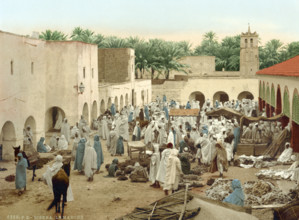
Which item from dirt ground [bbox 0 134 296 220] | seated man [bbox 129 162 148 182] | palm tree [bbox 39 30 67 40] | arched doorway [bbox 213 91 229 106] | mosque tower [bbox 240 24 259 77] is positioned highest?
palm tree [bbox 39 30 67 40]

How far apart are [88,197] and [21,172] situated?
2055mm

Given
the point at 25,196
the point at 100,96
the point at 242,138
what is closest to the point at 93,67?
the point at 100,96

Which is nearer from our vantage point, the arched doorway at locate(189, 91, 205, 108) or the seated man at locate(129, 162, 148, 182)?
the seated man at locate(129, 162, 148, 182)

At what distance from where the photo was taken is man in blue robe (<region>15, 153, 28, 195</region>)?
1261cm

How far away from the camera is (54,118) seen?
25.7m

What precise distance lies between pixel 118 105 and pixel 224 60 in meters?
36.6

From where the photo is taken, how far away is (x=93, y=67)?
88.2 ft

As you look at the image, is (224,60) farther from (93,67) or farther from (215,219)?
(215,219)

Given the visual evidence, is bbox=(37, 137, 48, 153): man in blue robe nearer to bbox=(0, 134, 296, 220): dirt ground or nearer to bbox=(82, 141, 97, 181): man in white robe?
bbox=(0, 134, 296, 220): dirt ground

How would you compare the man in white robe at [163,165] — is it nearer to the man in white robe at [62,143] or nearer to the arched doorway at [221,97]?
the man in white robe at [62,143]

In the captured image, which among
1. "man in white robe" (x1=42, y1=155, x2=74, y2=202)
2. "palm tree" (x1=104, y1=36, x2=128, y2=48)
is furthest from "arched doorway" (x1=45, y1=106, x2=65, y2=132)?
"palm tree" (x1=104, y1=36, x2=128, y2=48)

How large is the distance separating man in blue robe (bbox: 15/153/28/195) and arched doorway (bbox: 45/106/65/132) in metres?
11.6

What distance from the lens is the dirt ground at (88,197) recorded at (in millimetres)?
11336

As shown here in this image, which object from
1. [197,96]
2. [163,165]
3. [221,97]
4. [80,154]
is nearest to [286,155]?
[163,165]
